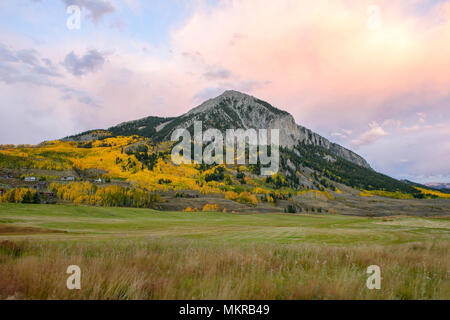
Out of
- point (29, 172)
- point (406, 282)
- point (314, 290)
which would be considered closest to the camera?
point (314, 290)

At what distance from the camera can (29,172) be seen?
17762 cm

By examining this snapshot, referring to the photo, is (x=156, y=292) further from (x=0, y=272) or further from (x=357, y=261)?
(x=357, y=261)

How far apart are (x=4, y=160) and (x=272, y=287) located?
878 ft

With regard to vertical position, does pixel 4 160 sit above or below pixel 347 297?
above

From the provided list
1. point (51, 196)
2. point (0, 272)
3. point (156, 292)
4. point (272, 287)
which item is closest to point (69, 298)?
point (156, 292)

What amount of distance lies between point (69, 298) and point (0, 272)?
250cm

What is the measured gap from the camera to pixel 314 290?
466 cm
